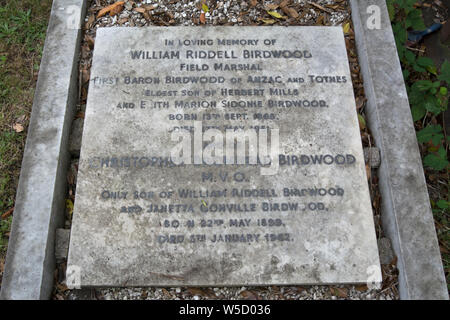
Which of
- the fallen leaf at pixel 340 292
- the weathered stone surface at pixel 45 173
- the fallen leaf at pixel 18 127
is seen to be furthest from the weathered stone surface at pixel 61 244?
the fallen leaf at pixel 340 292

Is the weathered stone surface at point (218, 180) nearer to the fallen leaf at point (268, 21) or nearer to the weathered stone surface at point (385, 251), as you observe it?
the weathered stone surface at point (385, 251)

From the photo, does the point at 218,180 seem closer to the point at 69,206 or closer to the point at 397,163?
the point at 69,206

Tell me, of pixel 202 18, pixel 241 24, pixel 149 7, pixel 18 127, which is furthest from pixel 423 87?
pixel 18 127

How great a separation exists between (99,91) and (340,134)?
1625mm

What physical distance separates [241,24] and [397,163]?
159 cm

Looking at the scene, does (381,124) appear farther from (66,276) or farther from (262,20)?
(66,276)

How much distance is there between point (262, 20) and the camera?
9.79ft

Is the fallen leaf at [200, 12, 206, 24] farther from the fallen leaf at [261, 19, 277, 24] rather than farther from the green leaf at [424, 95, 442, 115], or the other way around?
the green leaf at [424, 95, 442, 115]

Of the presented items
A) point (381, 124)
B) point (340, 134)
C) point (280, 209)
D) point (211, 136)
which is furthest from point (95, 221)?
point (381, 124)

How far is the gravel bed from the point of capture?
220cm

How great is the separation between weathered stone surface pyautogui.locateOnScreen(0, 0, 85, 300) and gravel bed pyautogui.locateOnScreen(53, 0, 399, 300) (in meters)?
0.11

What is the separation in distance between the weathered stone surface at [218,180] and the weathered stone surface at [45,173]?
0.17 m

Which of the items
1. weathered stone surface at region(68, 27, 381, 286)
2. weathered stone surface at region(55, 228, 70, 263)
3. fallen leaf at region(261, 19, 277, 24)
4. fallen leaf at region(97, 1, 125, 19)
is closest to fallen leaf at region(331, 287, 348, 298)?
weathered stone surface at region(68, 27, 381, 286)
